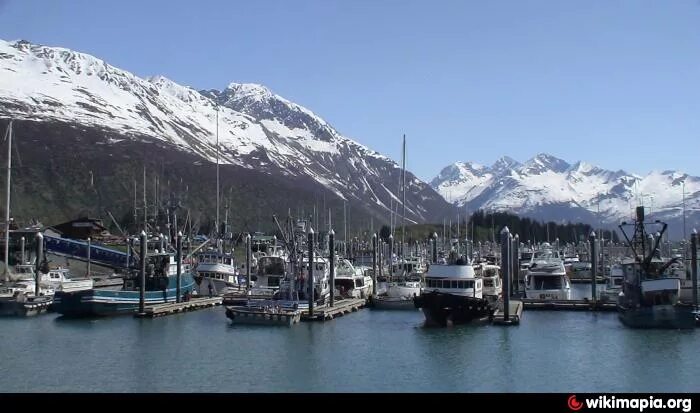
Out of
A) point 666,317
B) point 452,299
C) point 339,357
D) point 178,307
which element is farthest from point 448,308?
point 178,307

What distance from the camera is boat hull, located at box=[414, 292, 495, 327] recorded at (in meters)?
53.5

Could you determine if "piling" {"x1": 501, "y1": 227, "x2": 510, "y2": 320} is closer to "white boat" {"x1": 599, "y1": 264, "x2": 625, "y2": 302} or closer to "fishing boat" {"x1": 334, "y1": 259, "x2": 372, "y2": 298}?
"white boat" {"x1": 599, "y1": 264, "x2": 625, "y2": 302}

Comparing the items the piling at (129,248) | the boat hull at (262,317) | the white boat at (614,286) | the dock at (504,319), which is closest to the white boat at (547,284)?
the white boat at (614,286)

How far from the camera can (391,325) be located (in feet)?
186

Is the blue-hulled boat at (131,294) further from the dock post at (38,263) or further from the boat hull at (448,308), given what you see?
the boat hull at (448,308)

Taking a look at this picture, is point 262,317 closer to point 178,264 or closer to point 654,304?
point 178,264

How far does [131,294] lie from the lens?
198ft

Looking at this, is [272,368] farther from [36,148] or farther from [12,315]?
[36,148]

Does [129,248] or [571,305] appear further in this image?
[129,248]

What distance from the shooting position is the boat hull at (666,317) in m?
50.9

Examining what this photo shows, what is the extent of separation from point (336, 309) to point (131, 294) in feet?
47.9

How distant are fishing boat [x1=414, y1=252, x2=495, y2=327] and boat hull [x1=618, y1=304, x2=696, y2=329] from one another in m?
9.39

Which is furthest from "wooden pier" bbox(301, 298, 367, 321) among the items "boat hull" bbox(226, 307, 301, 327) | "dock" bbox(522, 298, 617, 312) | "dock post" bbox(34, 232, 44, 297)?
"dock post" bbox(34, 232, 44, 297)
